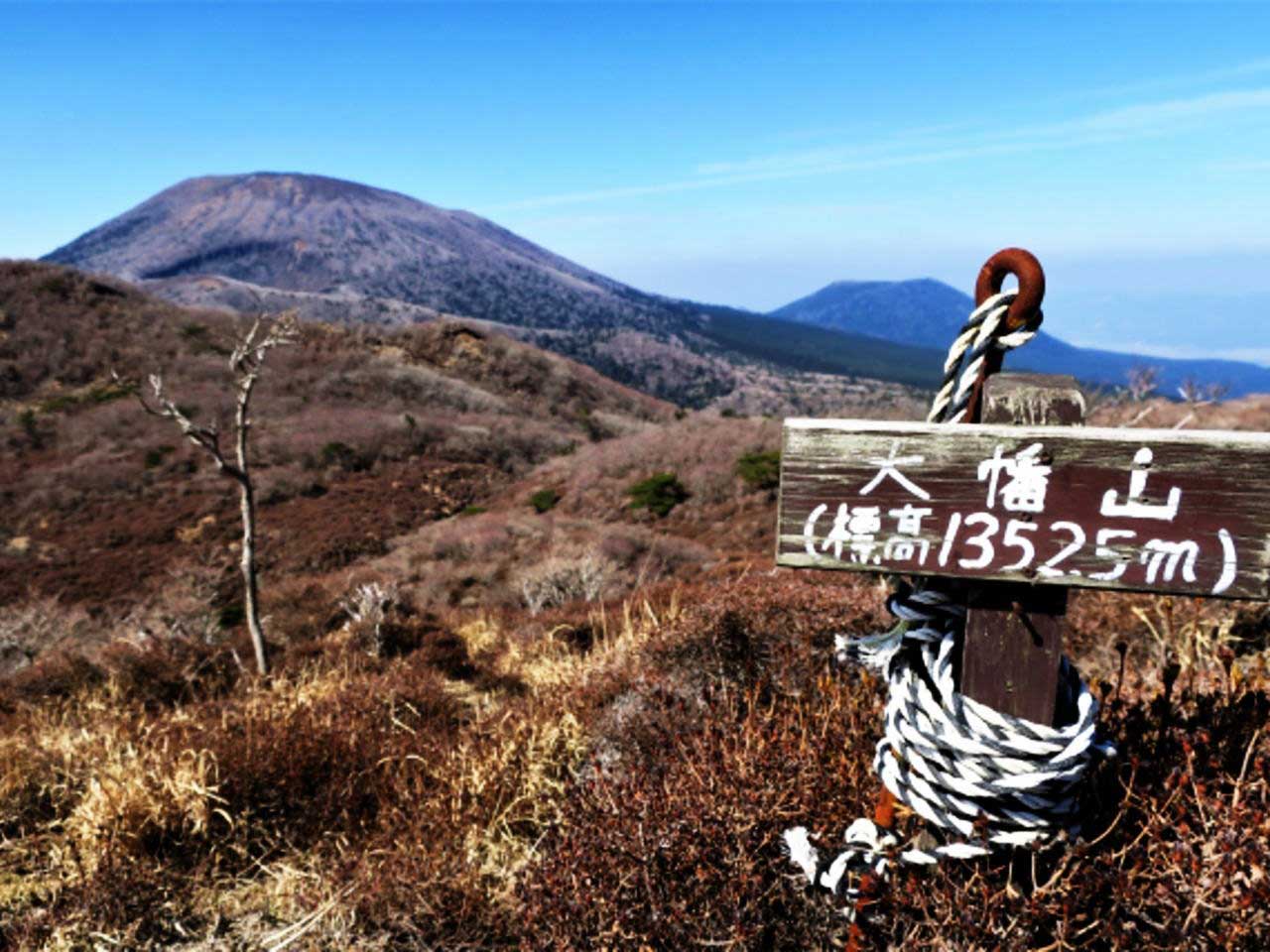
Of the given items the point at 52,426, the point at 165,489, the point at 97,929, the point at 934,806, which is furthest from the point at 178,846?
the point at 52,426

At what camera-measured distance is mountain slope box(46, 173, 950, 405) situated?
3332 inches

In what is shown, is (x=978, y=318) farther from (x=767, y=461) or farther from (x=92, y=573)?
(x=92, y=573)

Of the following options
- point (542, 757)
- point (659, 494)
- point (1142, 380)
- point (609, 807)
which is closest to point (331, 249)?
point (659, 494)

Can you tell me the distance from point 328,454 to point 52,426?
1013 centimetres

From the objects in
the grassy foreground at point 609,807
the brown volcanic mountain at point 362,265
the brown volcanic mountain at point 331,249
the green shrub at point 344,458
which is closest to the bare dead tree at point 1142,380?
the grassy foreground at point 609,807

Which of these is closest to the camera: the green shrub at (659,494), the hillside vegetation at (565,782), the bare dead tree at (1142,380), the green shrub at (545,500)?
the hillside vegetation at (565,782)

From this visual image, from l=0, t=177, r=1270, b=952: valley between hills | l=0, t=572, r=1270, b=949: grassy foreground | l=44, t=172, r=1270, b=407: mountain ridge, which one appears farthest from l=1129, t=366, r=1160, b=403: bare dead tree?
l=44, t=172, r=1270, b=407: mountain ridge

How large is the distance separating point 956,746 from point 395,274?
126m

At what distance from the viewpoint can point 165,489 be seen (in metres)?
22.8

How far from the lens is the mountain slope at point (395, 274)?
278 feet

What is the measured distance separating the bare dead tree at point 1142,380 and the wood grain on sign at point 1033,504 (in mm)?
11192

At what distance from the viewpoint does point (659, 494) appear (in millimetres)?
17891

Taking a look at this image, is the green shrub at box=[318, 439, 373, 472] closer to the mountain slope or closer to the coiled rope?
the coiled rope

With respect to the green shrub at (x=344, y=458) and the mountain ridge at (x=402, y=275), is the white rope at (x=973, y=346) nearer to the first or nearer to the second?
the green shrub at (x=344, y=458)
